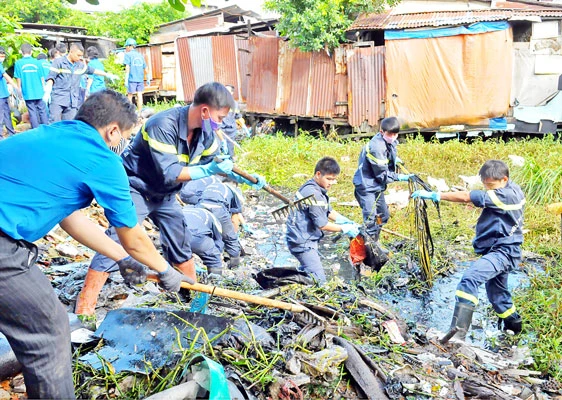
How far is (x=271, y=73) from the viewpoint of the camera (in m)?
14.1

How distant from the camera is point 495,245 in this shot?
447 cm

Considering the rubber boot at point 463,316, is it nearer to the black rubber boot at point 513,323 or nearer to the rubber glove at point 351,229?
the black rubber boot at point 513,323

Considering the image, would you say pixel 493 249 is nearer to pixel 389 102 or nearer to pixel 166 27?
pixel 389 102

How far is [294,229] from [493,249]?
6.02ft

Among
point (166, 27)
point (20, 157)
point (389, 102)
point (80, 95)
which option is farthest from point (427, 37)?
point (166, 27)

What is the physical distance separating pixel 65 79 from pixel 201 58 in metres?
8.85

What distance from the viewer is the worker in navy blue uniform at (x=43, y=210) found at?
6.97ft

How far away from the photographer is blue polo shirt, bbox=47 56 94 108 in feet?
29.0

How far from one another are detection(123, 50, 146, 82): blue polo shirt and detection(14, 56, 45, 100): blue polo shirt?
17.4ft

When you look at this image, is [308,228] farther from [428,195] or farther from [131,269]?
[131,269]

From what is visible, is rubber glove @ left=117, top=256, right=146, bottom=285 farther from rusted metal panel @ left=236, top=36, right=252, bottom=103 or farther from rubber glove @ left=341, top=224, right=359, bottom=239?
rusted metal panel @ left=236, top=36, right=252, bottom=103

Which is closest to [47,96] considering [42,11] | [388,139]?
[388,139]

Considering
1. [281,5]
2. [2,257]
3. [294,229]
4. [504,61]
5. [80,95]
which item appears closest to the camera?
[2,257]

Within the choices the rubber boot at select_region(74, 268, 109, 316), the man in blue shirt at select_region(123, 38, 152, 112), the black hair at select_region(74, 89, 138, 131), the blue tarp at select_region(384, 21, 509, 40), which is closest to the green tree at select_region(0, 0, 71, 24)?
the man in blue shirt at select_region(123, 38, 152, 112)
